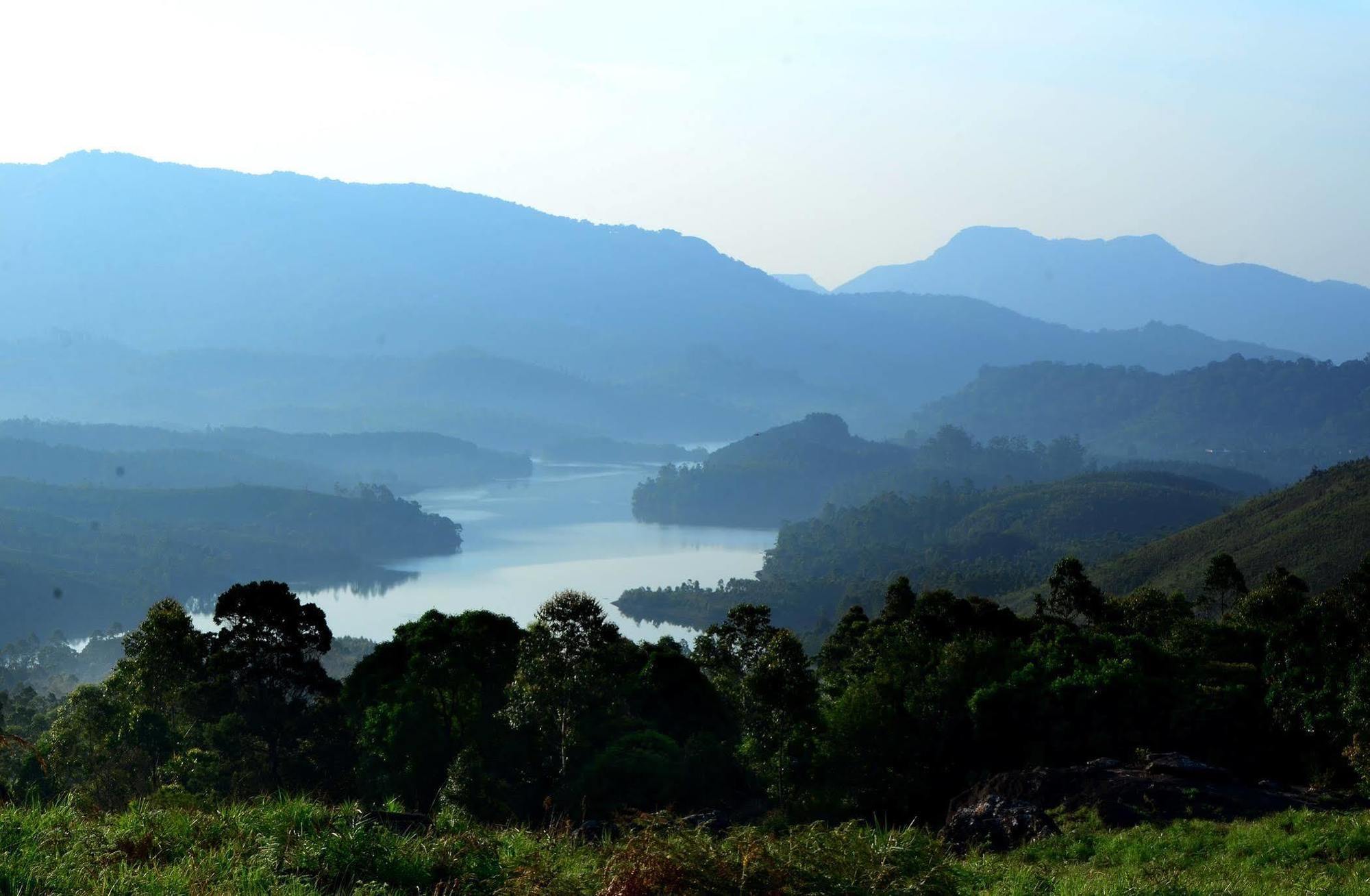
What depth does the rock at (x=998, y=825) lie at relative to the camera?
11219 millimetres

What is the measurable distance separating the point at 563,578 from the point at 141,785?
86.0 metres

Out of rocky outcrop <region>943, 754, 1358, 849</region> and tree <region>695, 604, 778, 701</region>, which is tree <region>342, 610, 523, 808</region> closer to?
tree <region>695, 604, 778, 701</region>

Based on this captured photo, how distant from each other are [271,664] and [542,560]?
9342 cm

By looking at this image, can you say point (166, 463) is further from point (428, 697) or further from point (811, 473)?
point (428, 697)

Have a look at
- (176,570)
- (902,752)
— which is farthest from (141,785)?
(176,570)

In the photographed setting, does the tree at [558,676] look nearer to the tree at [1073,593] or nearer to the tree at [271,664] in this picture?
the tree at [271,664]

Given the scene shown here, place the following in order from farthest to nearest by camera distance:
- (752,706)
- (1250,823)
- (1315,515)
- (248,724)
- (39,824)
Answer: (1315,515), (248,724), (752,706), (1250,823), (39,824)

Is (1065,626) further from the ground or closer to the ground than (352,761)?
further from the ground

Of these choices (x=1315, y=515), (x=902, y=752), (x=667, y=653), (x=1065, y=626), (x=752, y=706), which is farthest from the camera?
(x=1315, y=515)

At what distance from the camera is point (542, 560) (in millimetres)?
116312

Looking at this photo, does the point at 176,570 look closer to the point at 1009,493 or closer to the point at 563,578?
the point at 563,578

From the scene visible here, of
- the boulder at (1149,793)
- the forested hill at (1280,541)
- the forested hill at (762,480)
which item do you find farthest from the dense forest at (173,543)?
the boulder at (1149,793)

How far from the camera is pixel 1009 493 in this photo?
136000 millimetres

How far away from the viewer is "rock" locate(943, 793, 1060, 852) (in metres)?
11.2
